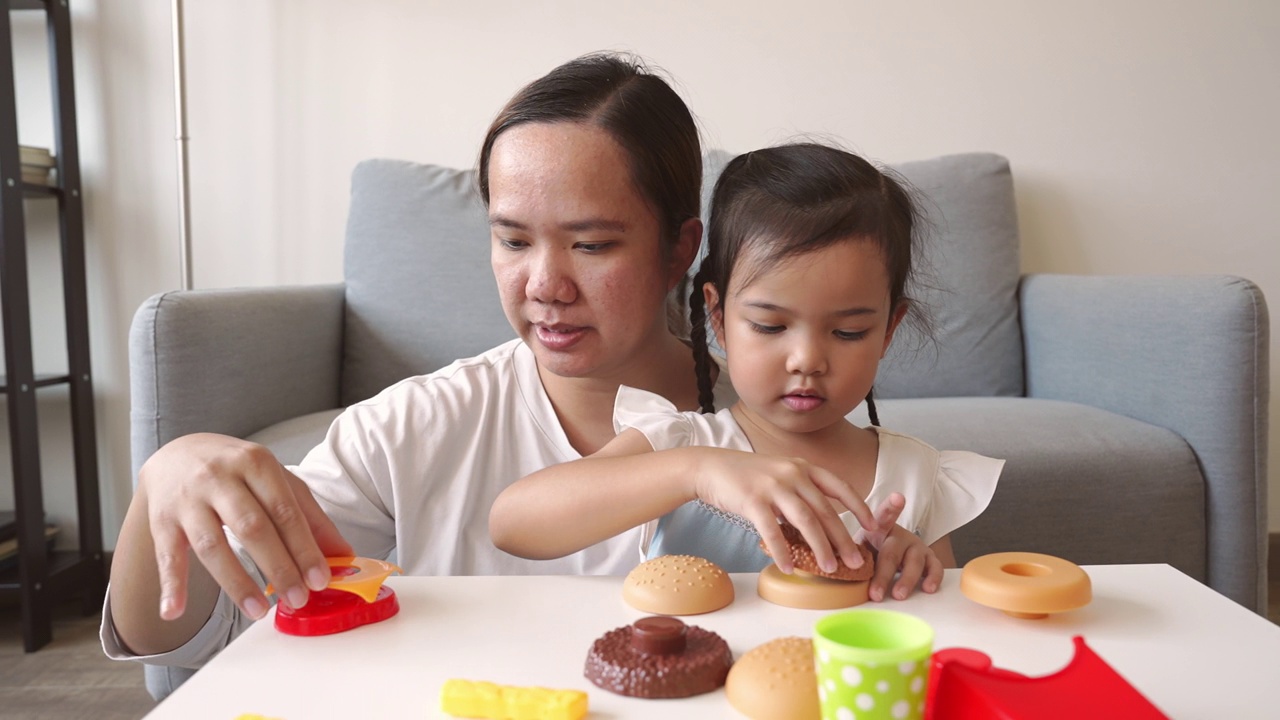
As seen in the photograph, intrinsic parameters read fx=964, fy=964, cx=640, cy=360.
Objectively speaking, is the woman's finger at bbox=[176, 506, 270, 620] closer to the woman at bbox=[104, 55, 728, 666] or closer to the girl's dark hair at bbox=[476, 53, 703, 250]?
the woman at bbox=[104, 55, 728, 666]

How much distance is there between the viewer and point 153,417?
4.89ft

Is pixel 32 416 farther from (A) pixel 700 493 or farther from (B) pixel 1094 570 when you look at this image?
(B) pixel 1094 570

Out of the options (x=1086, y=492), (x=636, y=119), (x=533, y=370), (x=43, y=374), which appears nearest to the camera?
(x=636, y=119)

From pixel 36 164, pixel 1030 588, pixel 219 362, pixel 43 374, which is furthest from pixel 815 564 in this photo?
pixel 43 374

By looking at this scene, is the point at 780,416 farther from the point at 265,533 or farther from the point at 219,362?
the point at 219,362

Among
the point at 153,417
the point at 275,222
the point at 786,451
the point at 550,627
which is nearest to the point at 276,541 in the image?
the point at 550,627

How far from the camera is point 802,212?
0.90 meters

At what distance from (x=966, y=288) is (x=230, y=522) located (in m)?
1.75

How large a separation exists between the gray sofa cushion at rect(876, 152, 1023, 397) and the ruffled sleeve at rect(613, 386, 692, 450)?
1.07 meters

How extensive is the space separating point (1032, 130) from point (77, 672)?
235 centimetres

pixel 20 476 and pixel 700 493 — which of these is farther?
pixel 20 476

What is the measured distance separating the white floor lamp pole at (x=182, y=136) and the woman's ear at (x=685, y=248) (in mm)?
1502

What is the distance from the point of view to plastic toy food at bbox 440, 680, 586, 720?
1.46ft

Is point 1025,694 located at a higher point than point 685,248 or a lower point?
lower
